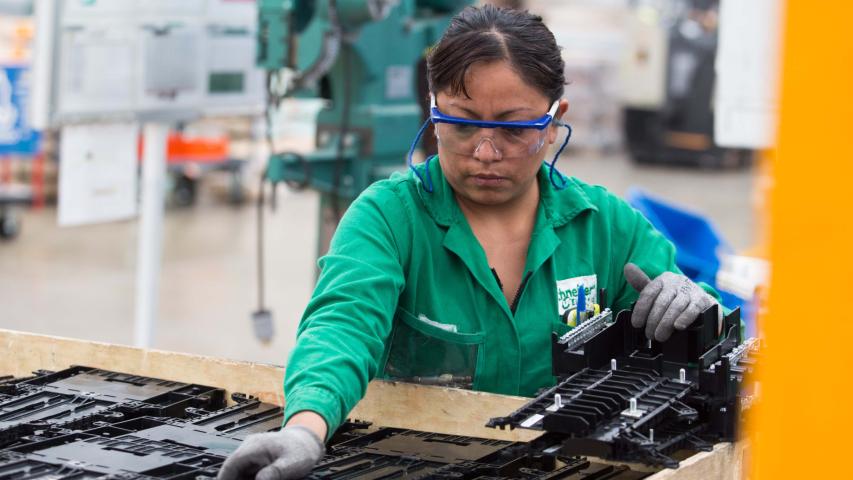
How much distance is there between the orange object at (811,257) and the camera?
123 centimetres

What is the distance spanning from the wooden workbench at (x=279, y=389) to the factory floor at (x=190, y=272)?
3.96 m

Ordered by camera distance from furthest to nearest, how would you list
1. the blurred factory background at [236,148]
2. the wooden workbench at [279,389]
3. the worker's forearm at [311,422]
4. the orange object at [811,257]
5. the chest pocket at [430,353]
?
the blurred factory background at [236,148]
the chest pocket at [430,353]
the wooden workbench at [279,389]
the worker's forearm at [311,422]
the orange object at [811,257]

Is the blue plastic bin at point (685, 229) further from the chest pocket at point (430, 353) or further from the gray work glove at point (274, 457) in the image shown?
the gray work glove at point (274, 457)

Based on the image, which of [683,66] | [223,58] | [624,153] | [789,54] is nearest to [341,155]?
[223,58]

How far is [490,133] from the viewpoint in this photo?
8.25 feet

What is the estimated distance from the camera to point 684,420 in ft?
7.72

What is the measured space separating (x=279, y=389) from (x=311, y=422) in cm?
62

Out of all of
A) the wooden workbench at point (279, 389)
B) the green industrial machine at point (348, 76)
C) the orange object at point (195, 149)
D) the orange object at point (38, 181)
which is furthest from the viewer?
the orange object at point (38, 181)

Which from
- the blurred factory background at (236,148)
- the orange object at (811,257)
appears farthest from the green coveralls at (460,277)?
the orange object at (811,257)

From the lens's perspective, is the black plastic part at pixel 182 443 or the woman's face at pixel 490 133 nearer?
the black plastic part at pixel 182 443

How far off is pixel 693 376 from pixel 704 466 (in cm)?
26

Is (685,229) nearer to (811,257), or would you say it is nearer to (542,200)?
(542,200)

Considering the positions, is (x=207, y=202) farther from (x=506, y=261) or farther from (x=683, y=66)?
(x=506, y=261)

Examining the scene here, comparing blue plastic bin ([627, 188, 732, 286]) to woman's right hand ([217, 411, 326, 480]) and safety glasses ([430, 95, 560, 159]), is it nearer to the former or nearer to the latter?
safety glasses ([430, 95, 560, 159])
